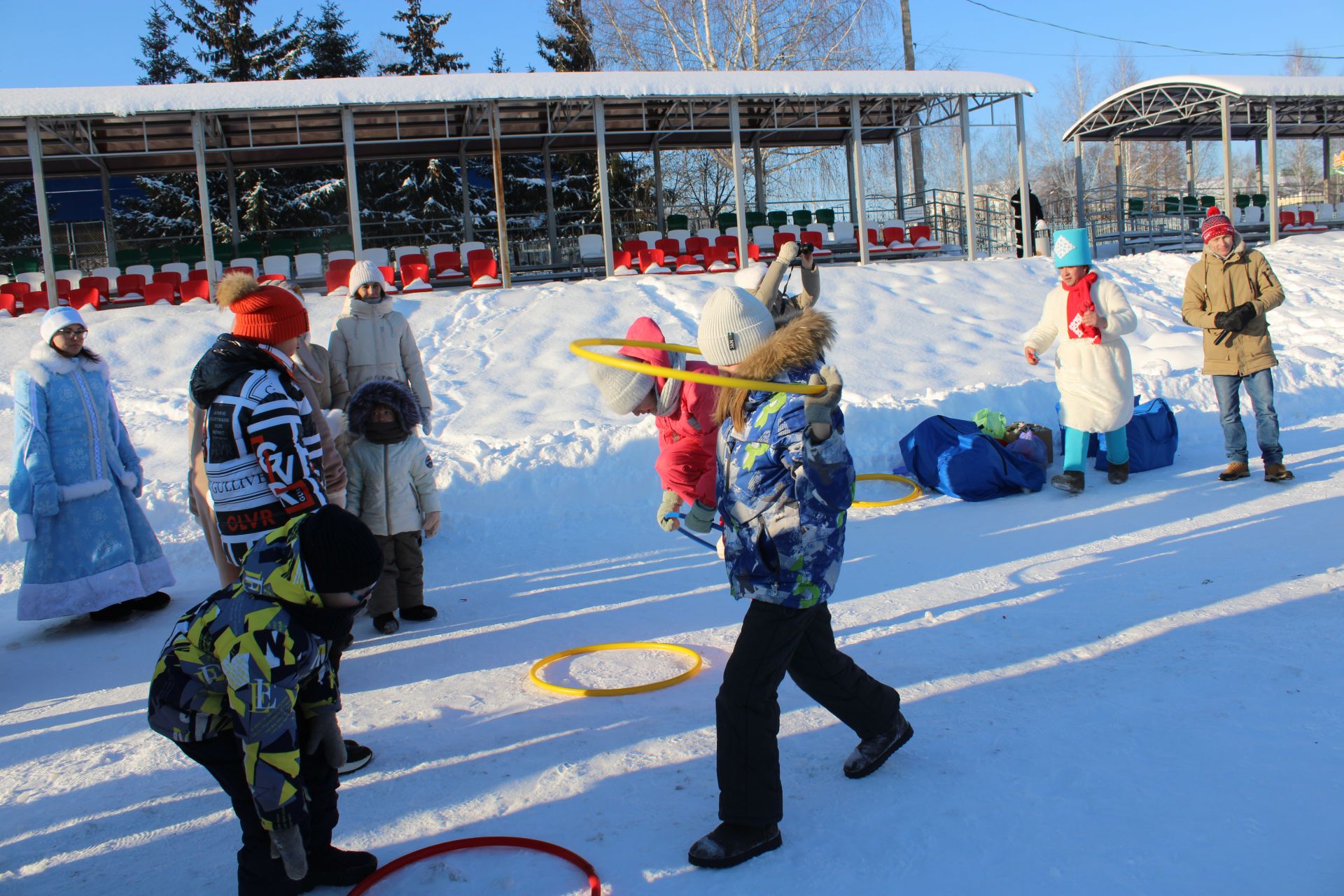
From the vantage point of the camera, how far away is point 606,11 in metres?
31.2

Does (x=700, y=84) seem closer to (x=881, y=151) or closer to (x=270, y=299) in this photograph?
(x=270, y=299)

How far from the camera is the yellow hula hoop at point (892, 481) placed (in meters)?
7.40

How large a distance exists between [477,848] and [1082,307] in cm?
625

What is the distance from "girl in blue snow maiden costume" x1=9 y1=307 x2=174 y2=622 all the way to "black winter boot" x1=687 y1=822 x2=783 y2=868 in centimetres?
429

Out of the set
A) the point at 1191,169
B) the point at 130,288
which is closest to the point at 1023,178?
the point at 1191,169

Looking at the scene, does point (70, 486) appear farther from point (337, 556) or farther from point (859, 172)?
point (859, 172)

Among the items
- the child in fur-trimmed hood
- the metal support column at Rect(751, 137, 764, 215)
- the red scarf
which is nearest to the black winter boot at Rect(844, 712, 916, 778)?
the child in fur-trimmed hood

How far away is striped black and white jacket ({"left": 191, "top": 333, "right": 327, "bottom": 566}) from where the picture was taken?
11.0 feet

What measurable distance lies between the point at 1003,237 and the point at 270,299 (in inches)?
1161

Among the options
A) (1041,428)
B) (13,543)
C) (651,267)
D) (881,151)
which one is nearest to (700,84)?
(651,267)

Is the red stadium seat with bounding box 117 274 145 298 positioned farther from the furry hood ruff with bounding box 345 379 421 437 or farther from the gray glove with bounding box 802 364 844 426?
the gray glove with bounding box 802 364 844 426

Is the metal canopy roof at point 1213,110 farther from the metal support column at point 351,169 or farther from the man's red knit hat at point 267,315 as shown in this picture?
the man's red knit hat at point 267,315

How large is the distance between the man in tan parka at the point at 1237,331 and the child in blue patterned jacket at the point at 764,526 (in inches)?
221

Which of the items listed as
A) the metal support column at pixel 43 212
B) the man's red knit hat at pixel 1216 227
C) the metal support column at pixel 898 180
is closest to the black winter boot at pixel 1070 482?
the man's red knit hat at pixel 1216 227
